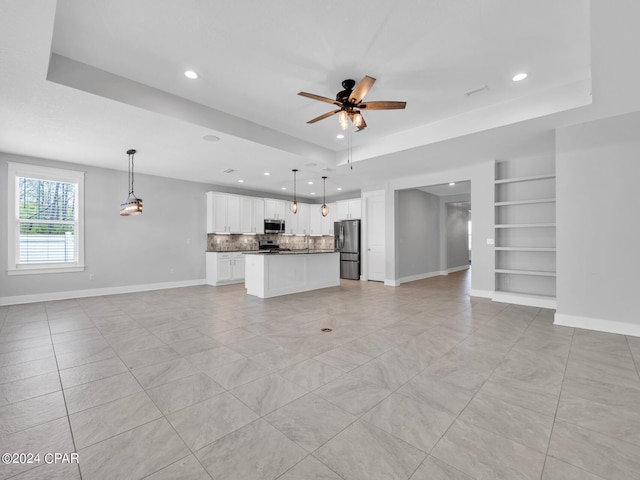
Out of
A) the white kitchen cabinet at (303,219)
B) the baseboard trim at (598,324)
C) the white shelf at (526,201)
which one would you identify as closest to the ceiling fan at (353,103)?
the white shelf at (526,201)

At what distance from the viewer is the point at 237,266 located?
856 cm

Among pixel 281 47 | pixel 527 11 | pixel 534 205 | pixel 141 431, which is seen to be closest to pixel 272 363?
pixel 141 431

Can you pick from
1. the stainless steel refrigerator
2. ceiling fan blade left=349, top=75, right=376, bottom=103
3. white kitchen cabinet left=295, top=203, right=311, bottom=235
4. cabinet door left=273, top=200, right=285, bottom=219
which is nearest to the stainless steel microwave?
cabinet door left=273, top=200, right=285, bottom=219

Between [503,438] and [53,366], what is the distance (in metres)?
3.94

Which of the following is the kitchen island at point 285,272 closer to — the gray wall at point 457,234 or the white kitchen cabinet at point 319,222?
the white kitchen cabinet at point 319,222

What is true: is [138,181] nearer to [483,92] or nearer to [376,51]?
[376,51]

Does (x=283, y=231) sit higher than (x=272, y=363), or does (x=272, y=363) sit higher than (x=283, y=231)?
(x=283, y=231)

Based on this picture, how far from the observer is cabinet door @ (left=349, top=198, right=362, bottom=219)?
9289 mm

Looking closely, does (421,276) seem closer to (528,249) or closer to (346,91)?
(528,249)

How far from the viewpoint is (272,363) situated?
293 cm

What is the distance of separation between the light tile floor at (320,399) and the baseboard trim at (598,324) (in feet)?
0.66

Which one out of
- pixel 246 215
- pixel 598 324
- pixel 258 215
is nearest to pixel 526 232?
pixel 598 324

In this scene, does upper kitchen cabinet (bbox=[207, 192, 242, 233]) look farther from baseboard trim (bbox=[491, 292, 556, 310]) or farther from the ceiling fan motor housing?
baseboard trim (bbox=[491, 292, 556, 310])

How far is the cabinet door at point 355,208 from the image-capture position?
30.5ft
